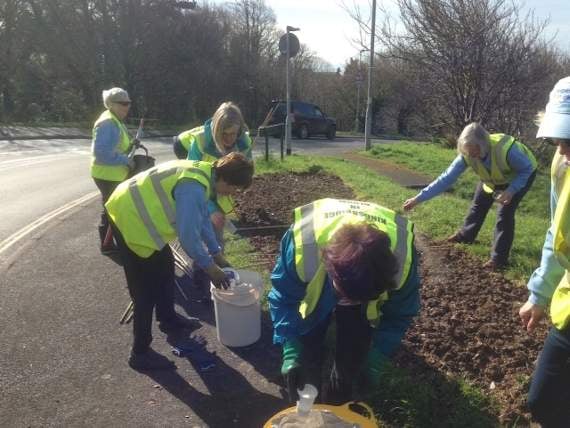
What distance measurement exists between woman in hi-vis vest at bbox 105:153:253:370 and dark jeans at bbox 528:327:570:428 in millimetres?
1859

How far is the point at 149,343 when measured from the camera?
363 centimetres

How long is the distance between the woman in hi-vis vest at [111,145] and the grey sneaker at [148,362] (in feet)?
6.84

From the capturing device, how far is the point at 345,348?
8.79ft

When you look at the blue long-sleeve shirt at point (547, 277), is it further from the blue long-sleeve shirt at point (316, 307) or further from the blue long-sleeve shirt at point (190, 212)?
the blue long-sleeve shirt at point (190, 212)

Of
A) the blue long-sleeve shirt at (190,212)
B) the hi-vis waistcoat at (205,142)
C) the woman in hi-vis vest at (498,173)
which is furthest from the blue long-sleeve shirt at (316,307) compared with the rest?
the hi-vis waistcoat at (205,142)

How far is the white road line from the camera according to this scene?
6.40m

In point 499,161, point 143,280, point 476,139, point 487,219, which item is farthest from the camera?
point 487,219

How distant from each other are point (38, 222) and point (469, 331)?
609cm

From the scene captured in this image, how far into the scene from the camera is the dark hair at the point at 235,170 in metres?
3.22

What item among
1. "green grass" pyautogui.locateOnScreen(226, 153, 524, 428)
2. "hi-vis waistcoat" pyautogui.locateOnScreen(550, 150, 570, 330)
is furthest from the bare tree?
"hi-vis waistcoat" pyautogui.locateOnScreen(550, 150, 570, 330)

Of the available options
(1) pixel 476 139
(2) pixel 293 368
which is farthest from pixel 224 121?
(2) pixel 293 368

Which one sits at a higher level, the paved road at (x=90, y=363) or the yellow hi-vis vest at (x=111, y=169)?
the yellow hi-vis vest at (x=111, y=169)

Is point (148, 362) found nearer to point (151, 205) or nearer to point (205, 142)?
point (151, 205)

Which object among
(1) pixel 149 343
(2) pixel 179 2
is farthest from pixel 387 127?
(1) pixel 149 343
